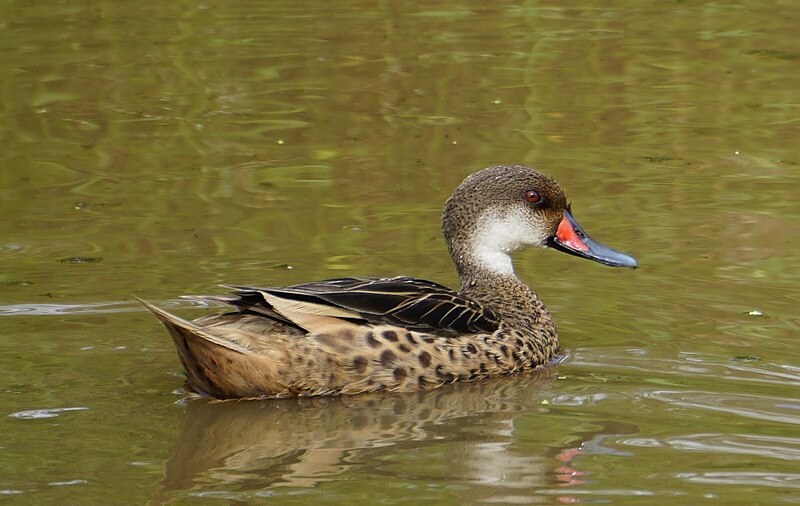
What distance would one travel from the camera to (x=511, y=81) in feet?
45.2

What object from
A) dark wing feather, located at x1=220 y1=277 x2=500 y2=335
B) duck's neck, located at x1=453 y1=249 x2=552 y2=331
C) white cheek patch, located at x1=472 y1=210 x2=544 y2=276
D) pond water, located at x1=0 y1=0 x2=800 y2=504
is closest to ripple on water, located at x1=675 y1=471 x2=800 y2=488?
pond water, located at x1=0 y1=0 x2=800 y2=504

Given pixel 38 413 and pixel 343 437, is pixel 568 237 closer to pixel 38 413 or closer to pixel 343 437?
pixel 343 437

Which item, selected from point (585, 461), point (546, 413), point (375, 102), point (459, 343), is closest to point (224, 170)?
point (375, 102)

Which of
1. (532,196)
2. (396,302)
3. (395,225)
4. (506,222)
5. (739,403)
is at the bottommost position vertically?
(739,403)

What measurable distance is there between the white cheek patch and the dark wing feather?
2.08 ft

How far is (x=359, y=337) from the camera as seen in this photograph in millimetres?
7398

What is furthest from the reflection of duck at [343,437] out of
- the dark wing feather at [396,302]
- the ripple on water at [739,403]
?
the ripple on water at [739,403]

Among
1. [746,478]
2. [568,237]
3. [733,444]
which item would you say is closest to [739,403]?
[733,444]

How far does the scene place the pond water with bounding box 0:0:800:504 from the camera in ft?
21.1

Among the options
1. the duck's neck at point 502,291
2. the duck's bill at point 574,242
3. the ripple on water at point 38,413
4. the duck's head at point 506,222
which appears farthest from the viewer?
the duck's bill at point 574,242

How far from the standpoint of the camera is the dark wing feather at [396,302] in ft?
24.0

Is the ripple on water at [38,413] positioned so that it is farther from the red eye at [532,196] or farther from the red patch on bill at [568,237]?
the red patch on bill at [568,237]

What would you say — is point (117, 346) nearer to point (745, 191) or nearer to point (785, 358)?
point (785, 358)

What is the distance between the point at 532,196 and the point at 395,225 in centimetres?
170
